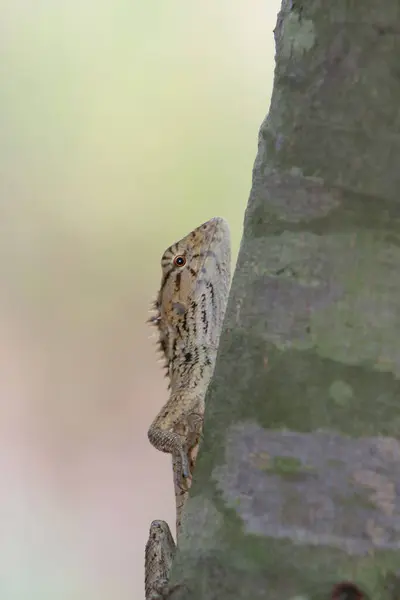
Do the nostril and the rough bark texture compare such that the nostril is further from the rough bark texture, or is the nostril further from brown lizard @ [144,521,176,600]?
brown lizard @ [144,521,176,600]

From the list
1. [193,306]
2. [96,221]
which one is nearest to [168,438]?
[193,306]

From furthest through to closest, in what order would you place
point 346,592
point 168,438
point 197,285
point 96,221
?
point 96,221, point 197,285, point 168,438, point 346,592

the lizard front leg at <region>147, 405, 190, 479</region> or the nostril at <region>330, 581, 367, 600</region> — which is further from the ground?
the lizard front leg at <region>147, 405, 190, 479</region>

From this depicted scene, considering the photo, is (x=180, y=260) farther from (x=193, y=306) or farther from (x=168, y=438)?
(x=168, y=438)

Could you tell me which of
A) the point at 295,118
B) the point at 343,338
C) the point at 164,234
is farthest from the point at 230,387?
the point at 164,234

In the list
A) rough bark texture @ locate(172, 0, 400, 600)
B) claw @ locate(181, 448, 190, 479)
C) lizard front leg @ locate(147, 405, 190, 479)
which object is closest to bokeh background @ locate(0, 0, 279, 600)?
lizard front leg @ locate(147, 405, 190, 479)

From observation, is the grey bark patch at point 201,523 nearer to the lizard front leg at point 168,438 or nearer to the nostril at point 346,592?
the nostril at point 346,592
